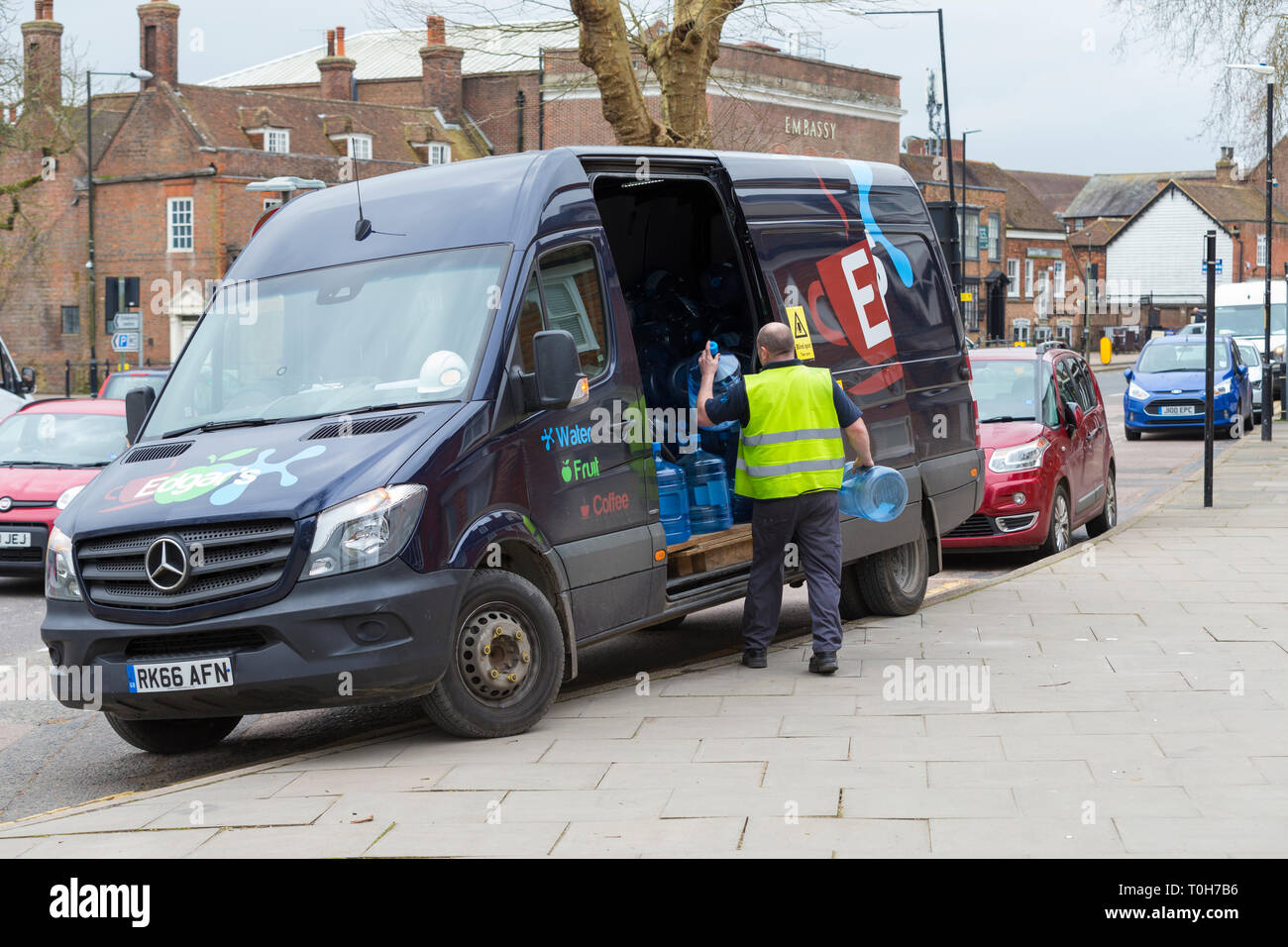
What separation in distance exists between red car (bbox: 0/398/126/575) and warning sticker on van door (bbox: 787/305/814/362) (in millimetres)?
5863

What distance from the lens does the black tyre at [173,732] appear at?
23.1ft

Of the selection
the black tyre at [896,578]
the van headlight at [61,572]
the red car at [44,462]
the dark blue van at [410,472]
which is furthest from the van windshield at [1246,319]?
the van headlight at [61,572]

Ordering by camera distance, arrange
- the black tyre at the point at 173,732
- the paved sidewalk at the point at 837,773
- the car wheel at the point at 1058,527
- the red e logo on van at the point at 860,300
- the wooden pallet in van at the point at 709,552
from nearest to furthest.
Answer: the paved sidewalk at the point at 837,773 → the black tyre at the point at 173,732 → the wooden pallet in van at the point at 709,552 → the red e logo on van at the point at 860,300 → the car wheel at the point at 1058,527

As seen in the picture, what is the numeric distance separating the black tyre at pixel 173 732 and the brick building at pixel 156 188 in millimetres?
46733

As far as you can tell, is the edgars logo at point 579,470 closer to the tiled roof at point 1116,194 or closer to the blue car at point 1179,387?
the blue car at point 1179,387

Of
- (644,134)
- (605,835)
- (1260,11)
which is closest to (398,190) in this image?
(605,835)

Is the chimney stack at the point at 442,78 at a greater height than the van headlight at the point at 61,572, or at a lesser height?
greater

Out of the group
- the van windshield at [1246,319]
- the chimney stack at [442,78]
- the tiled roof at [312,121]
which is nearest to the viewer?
the van windshield at [1246,319]

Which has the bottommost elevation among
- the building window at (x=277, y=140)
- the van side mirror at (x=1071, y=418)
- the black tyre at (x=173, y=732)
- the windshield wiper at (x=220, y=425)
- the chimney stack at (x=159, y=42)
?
the black tyre at (x=173, y=732)

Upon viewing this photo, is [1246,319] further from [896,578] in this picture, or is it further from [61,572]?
[61,572]

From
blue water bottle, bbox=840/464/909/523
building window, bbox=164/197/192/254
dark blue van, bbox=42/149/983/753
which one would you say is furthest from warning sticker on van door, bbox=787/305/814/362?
building window, bbox=164/197/192/254

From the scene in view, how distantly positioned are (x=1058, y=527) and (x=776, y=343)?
19.9 ft

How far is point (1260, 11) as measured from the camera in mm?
24141
